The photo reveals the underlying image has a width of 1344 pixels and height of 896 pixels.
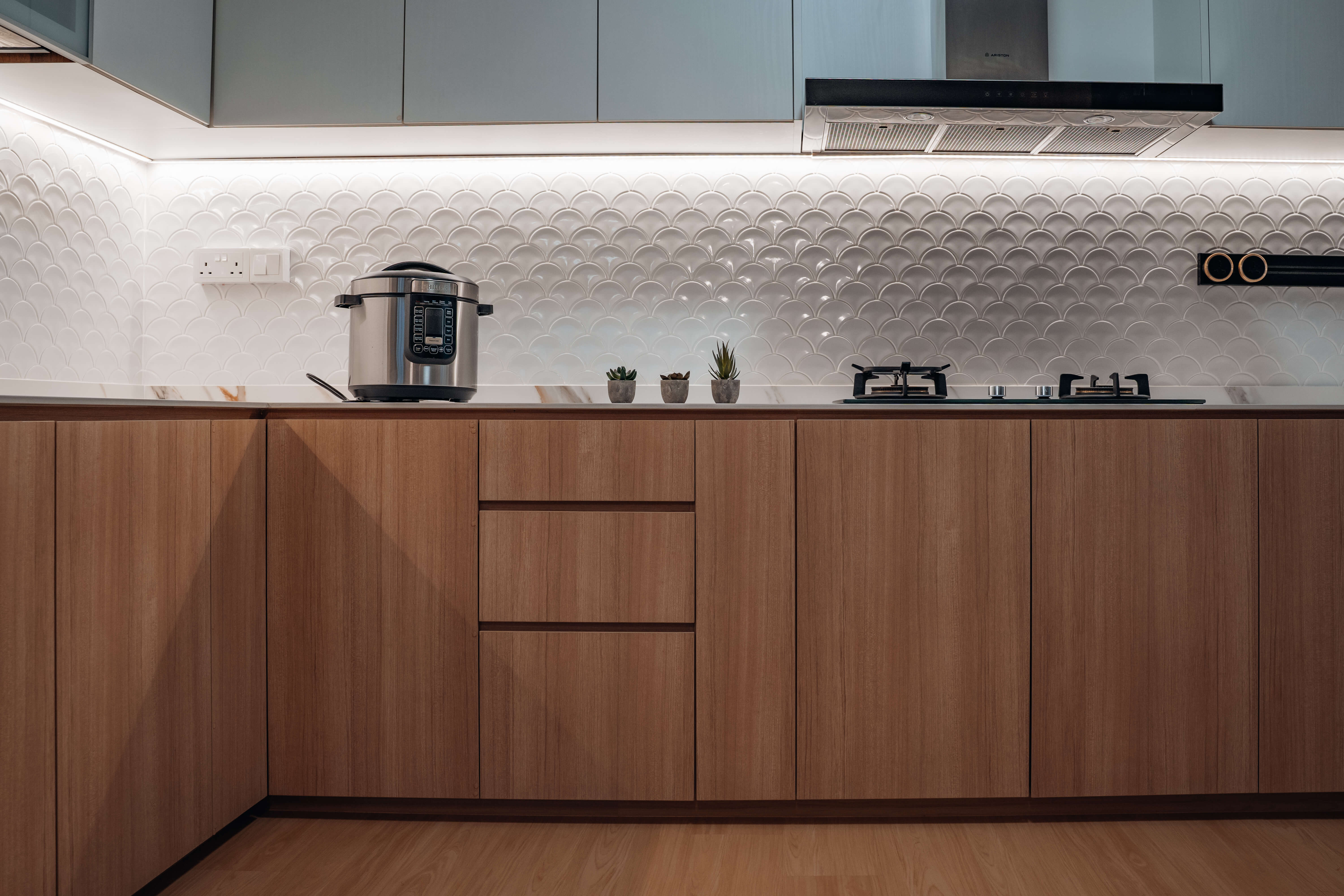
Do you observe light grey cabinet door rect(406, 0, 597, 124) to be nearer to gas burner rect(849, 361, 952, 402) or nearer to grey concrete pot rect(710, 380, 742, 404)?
grey concrete pot rect(710, 380, 742, 404)

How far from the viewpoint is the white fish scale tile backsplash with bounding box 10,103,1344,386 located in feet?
7.58

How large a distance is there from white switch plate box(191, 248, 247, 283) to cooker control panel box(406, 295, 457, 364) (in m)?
0.85

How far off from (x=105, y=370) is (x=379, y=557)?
1173 mm

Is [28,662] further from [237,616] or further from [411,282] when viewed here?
[411,282]

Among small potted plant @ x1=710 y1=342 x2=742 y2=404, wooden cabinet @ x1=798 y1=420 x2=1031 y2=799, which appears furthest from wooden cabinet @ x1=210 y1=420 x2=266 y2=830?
wooden cabinet @ x1=798 y1=420 x2=1031 y2=799

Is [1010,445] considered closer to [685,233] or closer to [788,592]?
[788,592]

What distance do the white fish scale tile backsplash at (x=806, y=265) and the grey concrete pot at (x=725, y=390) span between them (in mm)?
278

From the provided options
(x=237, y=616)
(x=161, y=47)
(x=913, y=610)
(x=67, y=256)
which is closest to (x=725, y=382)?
(x=913, y=610)

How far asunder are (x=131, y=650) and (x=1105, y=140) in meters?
2.49

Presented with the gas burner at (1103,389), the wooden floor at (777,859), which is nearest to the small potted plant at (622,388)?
the wooden floor at (777,859)

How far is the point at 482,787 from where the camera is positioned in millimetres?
1706

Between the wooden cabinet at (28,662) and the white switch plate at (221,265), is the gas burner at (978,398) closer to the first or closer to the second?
the wooden cabinet at (28,662)

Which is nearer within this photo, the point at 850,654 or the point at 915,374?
the point at 850,654

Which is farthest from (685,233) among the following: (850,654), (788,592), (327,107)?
(850,654)
